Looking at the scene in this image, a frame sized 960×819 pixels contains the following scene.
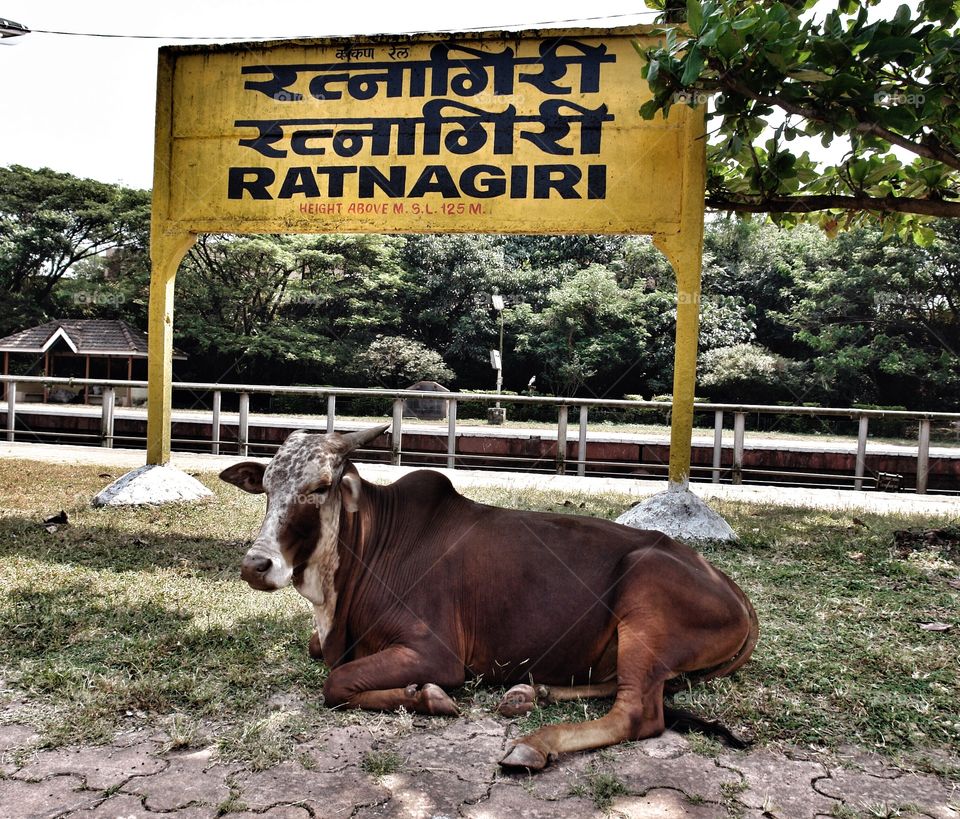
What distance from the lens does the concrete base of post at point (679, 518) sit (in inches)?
228

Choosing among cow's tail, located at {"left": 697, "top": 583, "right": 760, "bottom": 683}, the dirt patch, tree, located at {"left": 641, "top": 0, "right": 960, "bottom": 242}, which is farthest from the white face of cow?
the dirt patch

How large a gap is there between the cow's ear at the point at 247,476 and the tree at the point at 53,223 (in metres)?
26.6

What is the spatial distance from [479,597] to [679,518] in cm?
314

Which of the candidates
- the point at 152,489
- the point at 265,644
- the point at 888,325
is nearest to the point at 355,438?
the point at 265,644

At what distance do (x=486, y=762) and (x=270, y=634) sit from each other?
149 centimetres

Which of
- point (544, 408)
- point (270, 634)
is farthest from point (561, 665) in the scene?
point (544, 408)

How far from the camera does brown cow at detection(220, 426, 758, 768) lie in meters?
2.82

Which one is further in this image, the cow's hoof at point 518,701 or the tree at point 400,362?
the tree at point 400,362

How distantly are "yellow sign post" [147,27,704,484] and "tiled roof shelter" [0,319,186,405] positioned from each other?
1834 cm

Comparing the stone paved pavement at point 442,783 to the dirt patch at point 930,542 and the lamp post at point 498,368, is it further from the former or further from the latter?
the lamp post at point 498,368

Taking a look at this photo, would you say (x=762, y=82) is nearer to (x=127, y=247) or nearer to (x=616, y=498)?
(x=616, y=498)

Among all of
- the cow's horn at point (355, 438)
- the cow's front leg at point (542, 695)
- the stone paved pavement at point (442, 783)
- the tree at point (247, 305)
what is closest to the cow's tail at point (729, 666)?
the cow's front leg at point (542, 695)

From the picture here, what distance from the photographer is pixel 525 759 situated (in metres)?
2.40

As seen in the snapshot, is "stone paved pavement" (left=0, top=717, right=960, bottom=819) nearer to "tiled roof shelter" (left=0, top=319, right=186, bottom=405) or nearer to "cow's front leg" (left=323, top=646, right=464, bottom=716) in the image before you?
"cow's front leg" (left=323, top=646, right=464, bottom=716)
